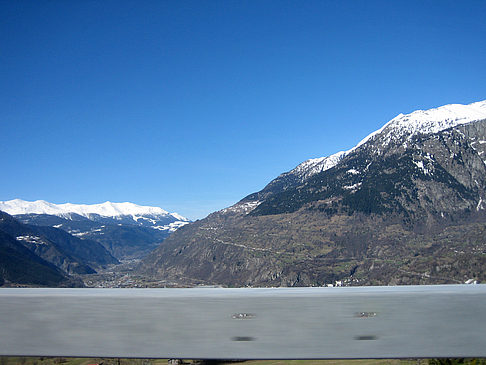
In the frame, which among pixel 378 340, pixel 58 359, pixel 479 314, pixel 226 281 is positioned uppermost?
pixel 479 314

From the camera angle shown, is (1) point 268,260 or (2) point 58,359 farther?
(1) point 268,260

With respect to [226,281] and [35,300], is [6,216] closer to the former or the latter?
[226,281]

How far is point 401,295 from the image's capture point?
2.36 metres

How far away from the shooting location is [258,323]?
233cm

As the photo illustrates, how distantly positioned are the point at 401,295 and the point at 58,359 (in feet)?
7.85

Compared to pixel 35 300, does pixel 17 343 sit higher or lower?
lower

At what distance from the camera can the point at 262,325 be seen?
7.63 feet

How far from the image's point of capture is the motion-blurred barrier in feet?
7.52

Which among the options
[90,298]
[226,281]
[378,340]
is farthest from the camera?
[226,281]

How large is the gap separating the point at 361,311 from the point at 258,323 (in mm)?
673

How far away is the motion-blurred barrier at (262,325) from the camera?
2.29 m

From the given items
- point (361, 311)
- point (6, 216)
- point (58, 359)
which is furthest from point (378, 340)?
point (6, 216)

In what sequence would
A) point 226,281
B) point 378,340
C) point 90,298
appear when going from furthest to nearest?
point 226,281
point 90,298
point 378,340

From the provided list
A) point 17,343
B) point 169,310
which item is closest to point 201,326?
point 169,310
